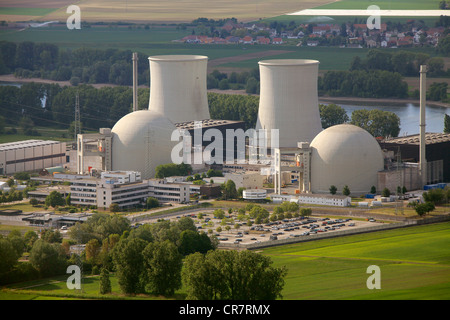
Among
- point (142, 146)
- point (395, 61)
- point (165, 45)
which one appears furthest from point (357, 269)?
point (165, 45)

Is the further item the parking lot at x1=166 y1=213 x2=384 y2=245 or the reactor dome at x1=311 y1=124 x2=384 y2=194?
the reactor dome at x1=311 y1=124 x2=384 y2=194

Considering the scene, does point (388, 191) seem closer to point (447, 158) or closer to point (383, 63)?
point (447, 158)

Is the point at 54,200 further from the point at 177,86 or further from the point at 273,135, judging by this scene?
the point at 177,86

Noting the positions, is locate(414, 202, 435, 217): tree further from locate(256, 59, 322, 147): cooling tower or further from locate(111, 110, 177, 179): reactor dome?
locate(111, 110, 177, 179): reactor dome

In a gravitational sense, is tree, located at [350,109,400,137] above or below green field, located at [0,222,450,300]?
above

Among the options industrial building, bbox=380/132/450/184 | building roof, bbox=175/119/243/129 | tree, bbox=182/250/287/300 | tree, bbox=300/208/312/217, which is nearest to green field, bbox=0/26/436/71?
building roof, bbox=175/119/243/129

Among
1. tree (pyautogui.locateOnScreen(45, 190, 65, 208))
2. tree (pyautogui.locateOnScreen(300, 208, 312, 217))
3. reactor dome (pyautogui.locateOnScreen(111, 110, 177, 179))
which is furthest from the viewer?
reactor dome (pyautogui.locateOnScreen(111, 110, 177, 179))
